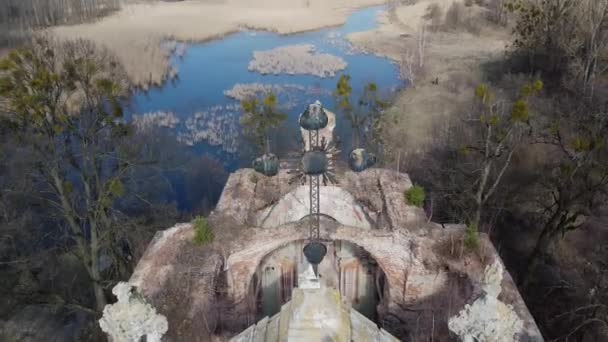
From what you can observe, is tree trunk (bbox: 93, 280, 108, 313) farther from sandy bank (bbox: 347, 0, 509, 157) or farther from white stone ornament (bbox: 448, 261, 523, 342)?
sandy bank (bbox: 347, 0, 509, 157)

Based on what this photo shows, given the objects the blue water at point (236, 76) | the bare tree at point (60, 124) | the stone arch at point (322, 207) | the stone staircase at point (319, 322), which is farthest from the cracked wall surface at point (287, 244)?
the blue water at point (236, 76)

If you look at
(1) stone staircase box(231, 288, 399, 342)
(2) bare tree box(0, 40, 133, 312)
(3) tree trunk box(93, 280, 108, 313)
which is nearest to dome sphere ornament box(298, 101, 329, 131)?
(1) stone staircase box(231, 288, 399, 342)

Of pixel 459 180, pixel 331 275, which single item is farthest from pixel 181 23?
pixel 331 275

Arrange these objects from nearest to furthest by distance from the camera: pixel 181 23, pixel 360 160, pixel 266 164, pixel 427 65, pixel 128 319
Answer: pixel 128 319 < pixel 360 160 < pixel 266 164 < pixel 427 65 < pixel 181 23

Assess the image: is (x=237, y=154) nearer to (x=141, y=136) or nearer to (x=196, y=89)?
(x=141, y=136)

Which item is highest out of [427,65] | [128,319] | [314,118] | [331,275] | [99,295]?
[314,118]

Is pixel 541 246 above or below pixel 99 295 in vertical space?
above

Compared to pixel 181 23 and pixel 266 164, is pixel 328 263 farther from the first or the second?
pixel 181 23

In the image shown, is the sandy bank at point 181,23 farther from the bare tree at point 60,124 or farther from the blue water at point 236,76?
the bare tree at point 60,124
